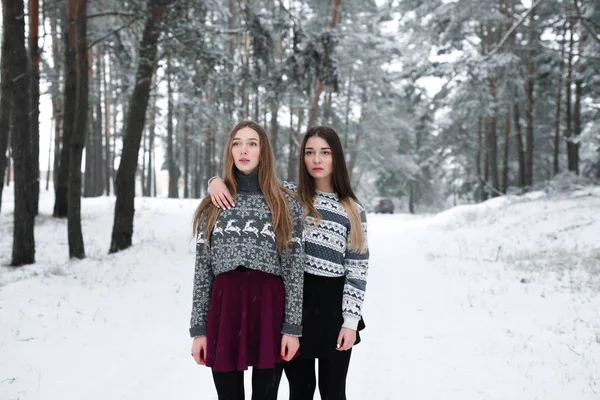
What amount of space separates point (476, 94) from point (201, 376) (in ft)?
40.1

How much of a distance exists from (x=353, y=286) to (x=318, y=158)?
0.82 meters

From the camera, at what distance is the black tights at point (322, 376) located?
258 centimetres

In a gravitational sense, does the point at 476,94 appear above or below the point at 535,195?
above

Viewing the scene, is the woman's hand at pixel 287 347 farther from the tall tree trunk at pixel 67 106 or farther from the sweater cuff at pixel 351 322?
the tall tree trunk at pixel 67 106

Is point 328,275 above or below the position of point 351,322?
above

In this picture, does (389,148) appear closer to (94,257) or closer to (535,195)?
(535,195)

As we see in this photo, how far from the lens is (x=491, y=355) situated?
4.77 m

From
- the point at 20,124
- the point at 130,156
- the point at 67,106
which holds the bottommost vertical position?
the point at 130,156

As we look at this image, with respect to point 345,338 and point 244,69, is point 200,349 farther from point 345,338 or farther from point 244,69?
point 244,69

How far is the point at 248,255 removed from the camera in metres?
2.31

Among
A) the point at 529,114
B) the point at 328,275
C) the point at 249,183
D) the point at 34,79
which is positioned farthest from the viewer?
the point at 529,114

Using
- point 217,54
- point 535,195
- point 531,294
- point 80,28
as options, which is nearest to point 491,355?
point 531,294

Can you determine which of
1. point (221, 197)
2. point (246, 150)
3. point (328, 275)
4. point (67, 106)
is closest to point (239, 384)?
point (328, 275)

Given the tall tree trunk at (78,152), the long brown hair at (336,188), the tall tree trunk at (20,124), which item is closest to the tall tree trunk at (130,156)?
the tall tree trunk at (78,152)
